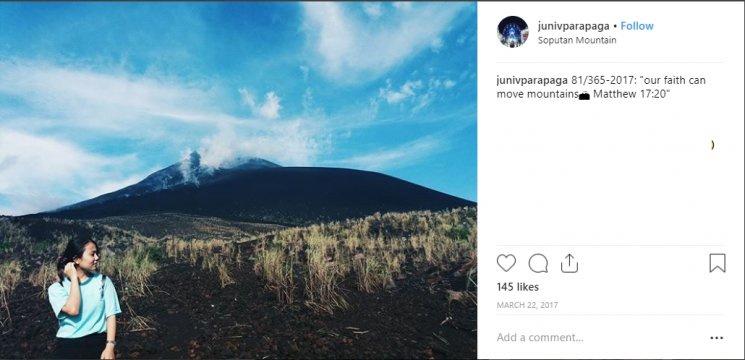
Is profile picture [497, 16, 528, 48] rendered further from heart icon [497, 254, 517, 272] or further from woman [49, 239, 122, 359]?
woman [49, 239, 122, 359]

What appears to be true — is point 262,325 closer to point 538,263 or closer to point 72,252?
point 72,252

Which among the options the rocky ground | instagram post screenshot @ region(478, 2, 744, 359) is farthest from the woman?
instagram post screenshot @ region(478, 2, 744, 359)

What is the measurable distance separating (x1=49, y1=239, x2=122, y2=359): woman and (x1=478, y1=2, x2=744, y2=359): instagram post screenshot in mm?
2816

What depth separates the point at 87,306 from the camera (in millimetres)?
3605

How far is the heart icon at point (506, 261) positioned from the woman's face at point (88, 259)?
120 inches

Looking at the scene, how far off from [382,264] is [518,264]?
2986 millimetres

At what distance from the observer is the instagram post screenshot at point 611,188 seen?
3627 millimetres

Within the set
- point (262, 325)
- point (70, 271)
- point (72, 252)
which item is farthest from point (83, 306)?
point (262, 325)

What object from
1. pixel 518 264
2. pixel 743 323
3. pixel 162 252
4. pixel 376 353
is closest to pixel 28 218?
pixel 162 252

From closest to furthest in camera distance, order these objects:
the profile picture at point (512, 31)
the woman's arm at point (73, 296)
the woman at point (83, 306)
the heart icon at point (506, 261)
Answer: the woman's arm at point (73, 296), the woman at point (83, 306), the heart icon at point (506, 261), the profile picture at point (512, 31)

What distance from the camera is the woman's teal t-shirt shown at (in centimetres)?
355

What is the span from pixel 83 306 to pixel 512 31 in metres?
3.88

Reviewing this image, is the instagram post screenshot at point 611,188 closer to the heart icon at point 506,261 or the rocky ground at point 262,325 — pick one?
the heart icon at point 506,261

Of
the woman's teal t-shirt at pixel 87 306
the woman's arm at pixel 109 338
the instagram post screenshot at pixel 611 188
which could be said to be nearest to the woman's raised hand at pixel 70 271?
the woman's teal t-shirt at pixel 87 306
